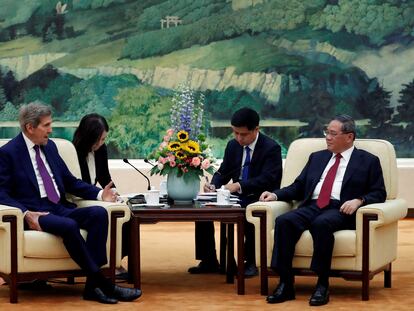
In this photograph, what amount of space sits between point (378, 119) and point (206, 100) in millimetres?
1865

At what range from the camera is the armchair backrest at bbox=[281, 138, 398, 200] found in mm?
7762

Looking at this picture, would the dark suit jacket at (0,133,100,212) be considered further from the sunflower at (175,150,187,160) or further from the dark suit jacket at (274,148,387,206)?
the dark suit jacket at (274,148,387,206)

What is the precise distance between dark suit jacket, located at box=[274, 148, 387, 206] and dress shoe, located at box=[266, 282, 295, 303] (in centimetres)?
68

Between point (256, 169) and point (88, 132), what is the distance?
124 cm

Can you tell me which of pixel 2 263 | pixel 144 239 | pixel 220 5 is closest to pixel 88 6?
pixel 220 5

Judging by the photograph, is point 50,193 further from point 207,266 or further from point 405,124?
point 405,124

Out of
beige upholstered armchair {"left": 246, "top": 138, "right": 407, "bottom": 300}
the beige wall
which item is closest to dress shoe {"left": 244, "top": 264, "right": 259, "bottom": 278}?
beige upholstered armchair {"left": 246, "top": 138, "right": 407, "bottom": 300}

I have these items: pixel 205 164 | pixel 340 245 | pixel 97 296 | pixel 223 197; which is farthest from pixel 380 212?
pixel 97 296

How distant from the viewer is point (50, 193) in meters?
7.50

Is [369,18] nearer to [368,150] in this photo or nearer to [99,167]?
[368,150]

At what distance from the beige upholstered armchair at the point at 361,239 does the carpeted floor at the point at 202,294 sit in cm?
17

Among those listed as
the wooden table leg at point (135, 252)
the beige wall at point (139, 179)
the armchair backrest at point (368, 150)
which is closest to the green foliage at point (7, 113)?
the beige wall at point (139, 179)

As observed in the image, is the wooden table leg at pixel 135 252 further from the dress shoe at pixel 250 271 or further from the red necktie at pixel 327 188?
the red necktie at pixel 327 188

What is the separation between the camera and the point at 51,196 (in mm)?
7492
